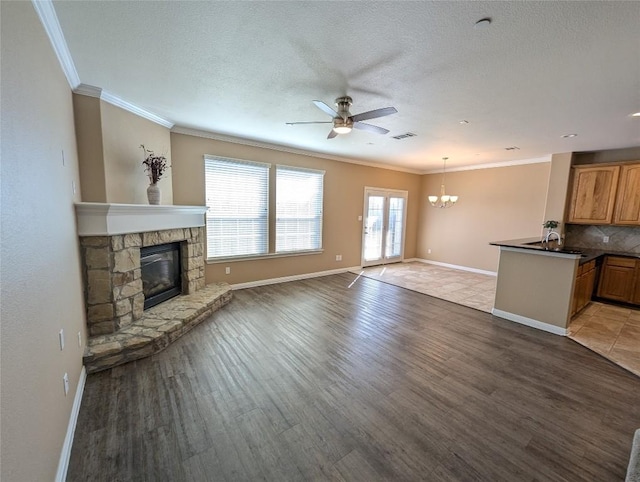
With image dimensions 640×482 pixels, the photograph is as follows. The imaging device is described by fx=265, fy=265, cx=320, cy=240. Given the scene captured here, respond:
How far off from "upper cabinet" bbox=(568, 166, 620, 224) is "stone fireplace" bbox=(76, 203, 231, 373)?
6.89m

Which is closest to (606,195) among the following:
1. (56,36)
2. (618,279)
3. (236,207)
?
(618,279)

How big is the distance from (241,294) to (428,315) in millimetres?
3188

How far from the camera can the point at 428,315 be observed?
4082 millimetres

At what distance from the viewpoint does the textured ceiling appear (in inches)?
65.7

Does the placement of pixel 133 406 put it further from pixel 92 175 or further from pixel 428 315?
pixel 428 315

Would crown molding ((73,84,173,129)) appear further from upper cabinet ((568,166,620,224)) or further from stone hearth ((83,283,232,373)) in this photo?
upper cabinet ((568,166,620,224))

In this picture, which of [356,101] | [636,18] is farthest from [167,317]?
[636,18]

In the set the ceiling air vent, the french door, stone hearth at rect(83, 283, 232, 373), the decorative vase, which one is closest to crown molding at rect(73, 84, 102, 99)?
the decorative vase

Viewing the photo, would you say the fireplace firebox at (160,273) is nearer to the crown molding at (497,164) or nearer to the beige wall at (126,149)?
the beige wall at (126,149)

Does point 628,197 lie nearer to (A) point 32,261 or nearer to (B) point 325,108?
(B) point 325,108

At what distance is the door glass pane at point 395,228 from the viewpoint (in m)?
7.72

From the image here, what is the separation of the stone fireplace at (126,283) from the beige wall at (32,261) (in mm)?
550

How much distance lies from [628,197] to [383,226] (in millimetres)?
4615

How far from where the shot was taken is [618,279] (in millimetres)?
4590
